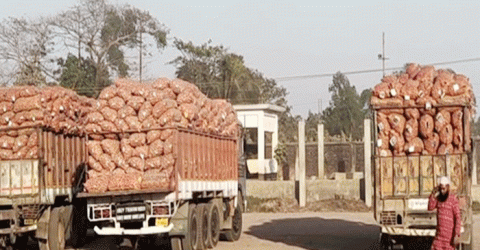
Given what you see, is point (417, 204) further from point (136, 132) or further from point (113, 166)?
point (113, 166)

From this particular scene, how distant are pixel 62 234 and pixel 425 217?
24.5 feet

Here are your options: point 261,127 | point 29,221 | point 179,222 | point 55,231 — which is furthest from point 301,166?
point 29,221

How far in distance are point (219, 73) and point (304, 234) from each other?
37.3 meters

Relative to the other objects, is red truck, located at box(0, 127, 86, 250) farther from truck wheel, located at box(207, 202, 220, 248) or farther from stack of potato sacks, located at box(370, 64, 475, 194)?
stack of potato sacks, located at box(370, 64, 475, 194)

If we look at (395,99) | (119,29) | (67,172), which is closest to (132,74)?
(119,29)

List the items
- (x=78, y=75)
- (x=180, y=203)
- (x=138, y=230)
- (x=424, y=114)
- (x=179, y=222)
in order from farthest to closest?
1. (x=78, y=75)
2. (x=180, y=203)
3. (x=179, y=222)
4. (x=138, y=230)
5. (x=424, y=114)

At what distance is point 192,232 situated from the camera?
1894cm

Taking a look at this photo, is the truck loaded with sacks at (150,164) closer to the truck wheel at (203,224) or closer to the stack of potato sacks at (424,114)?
the truck wheel at (203,224)

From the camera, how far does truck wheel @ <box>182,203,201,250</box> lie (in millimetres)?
18531

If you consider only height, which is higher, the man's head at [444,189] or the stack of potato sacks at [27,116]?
the stack of potato sacks at [27,116]

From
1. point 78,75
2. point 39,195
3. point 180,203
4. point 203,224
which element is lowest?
point 203,224

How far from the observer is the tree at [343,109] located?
270ft

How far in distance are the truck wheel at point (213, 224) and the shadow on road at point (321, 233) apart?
1.67 meters

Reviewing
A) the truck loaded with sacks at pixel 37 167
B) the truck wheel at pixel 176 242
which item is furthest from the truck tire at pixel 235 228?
the truck wheel at pixel 176 242
